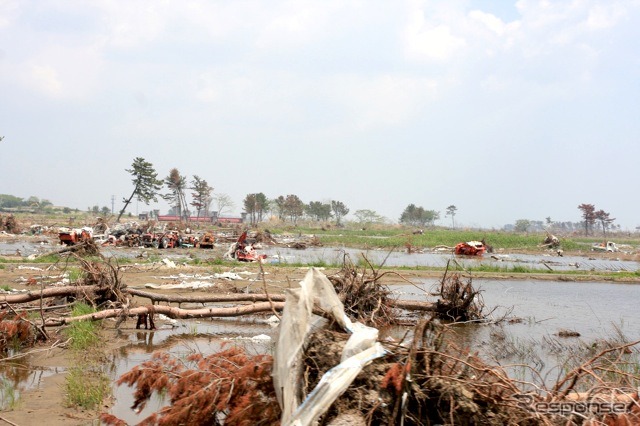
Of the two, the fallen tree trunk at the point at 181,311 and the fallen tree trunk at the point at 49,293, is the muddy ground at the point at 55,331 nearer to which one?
the fallen tree trunk at the point at 181,311

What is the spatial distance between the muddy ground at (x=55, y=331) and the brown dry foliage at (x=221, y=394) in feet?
2.75

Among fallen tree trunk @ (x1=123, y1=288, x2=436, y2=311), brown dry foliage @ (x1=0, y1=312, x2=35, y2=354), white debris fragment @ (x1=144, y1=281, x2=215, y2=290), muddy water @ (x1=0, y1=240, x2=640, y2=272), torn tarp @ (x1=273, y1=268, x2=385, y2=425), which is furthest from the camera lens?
muddy water @ (x1=0, y1=240, x2=640, y2=272)

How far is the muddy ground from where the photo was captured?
16.3 ft

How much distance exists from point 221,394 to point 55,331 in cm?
574

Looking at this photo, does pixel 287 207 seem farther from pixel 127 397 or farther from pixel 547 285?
pixel 127 397

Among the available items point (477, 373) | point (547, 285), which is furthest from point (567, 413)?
point (547, 285)

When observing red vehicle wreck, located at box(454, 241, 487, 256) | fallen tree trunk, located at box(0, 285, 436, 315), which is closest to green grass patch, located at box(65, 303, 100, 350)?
fallen tree trunk, located at box(0, 285, 436, 315)

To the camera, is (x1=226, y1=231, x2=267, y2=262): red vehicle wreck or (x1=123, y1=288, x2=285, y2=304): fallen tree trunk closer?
(x1=123, y1=288, x2=285, y2=304): fallen tree trunk

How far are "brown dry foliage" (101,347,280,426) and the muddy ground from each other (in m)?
0.84

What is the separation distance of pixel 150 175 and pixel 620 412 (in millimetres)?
58764

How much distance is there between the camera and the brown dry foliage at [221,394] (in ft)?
12.0

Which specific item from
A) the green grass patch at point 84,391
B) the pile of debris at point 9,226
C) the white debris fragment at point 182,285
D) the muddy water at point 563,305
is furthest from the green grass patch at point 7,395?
the pile of debris at point 9,226

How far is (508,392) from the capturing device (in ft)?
11.7

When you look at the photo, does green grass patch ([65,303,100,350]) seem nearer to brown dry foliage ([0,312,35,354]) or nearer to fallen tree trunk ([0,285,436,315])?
brown dry foliage ([0,312,35,354])
